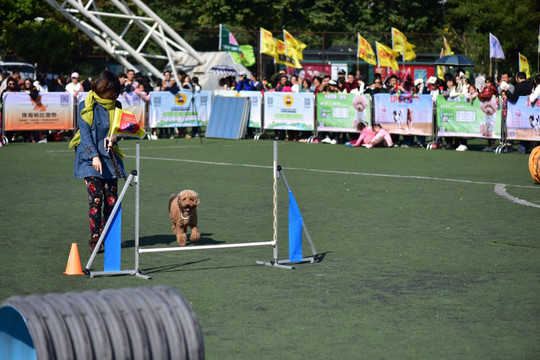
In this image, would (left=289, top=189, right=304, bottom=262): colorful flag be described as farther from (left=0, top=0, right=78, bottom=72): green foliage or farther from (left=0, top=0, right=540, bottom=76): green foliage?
(left=0, top=0, right=78, bottom=72): green foliage

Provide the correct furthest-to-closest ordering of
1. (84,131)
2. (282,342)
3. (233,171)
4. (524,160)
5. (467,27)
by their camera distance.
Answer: (467,27) < (524,160) < (233,171) < (84,131) < (282,342)

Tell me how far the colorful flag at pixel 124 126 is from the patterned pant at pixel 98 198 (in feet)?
2.22

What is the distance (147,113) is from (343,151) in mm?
6930

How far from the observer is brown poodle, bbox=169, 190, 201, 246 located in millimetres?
9547

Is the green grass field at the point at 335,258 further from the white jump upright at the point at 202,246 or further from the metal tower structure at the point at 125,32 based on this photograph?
the metal tower structure at the point at 125,32

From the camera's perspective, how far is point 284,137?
27641mm

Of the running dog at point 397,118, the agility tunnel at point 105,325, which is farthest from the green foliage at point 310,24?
the agility tunnel at point 105,325

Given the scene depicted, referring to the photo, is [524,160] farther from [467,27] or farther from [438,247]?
[467,27]

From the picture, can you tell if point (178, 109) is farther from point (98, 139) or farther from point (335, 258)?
point (335, 258)

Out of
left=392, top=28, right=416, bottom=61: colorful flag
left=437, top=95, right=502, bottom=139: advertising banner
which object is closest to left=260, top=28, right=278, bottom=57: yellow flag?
left=392, top=28, right=416, bottom=61: colorful flag

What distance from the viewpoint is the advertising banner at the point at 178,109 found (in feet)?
88.9

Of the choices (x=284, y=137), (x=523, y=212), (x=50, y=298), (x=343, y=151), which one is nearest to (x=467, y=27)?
(x=284, y=137)

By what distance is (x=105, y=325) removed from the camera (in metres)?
4.33

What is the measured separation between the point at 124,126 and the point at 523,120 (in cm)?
1505
